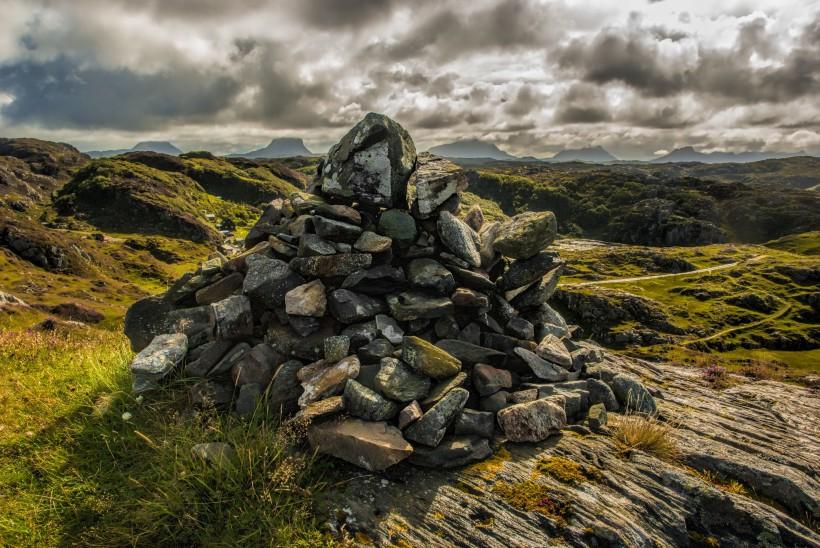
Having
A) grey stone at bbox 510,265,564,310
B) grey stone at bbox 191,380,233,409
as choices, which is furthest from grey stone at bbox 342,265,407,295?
grey stone at bbox 510,265,564,310

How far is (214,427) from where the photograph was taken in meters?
7.18

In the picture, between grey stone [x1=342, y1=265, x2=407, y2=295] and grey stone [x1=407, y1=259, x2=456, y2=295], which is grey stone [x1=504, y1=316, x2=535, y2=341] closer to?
grey stone [x1=407, y1=259, x2=456, y2=295]

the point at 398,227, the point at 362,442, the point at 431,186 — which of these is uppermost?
the point at 431,186

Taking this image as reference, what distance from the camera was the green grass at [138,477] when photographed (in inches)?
235

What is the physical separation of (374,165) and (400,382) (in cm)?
584

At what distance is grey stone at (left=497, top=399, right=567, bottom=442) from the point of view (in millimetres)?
7695

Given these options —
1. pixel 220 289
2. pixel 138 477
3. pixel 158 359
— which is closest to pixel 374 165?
pixel 220 289

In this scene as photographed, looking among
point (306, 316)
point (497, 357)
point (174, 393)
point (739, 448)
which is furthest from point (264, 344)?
point (739, 448)

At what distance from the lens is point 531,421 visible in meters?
7.77

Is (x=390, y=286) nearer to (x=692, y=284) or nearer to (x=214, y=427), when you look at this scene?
(x=214, y=427)

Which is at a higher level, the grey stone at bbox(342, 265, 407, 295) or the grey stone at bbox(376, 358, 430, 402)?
the grey stone at bbox(342, 265, 407, 295)

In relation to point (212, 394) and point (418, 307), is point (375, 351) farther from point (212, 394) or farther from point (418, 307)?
point (212, 394)

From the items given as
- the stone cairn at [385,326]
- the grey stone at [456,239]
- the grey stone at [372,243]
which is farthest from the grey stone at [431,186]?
the grey stone at [372,243]

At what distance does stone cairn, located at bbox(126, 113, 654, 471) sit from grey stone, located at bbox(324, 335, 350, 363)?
4cm
